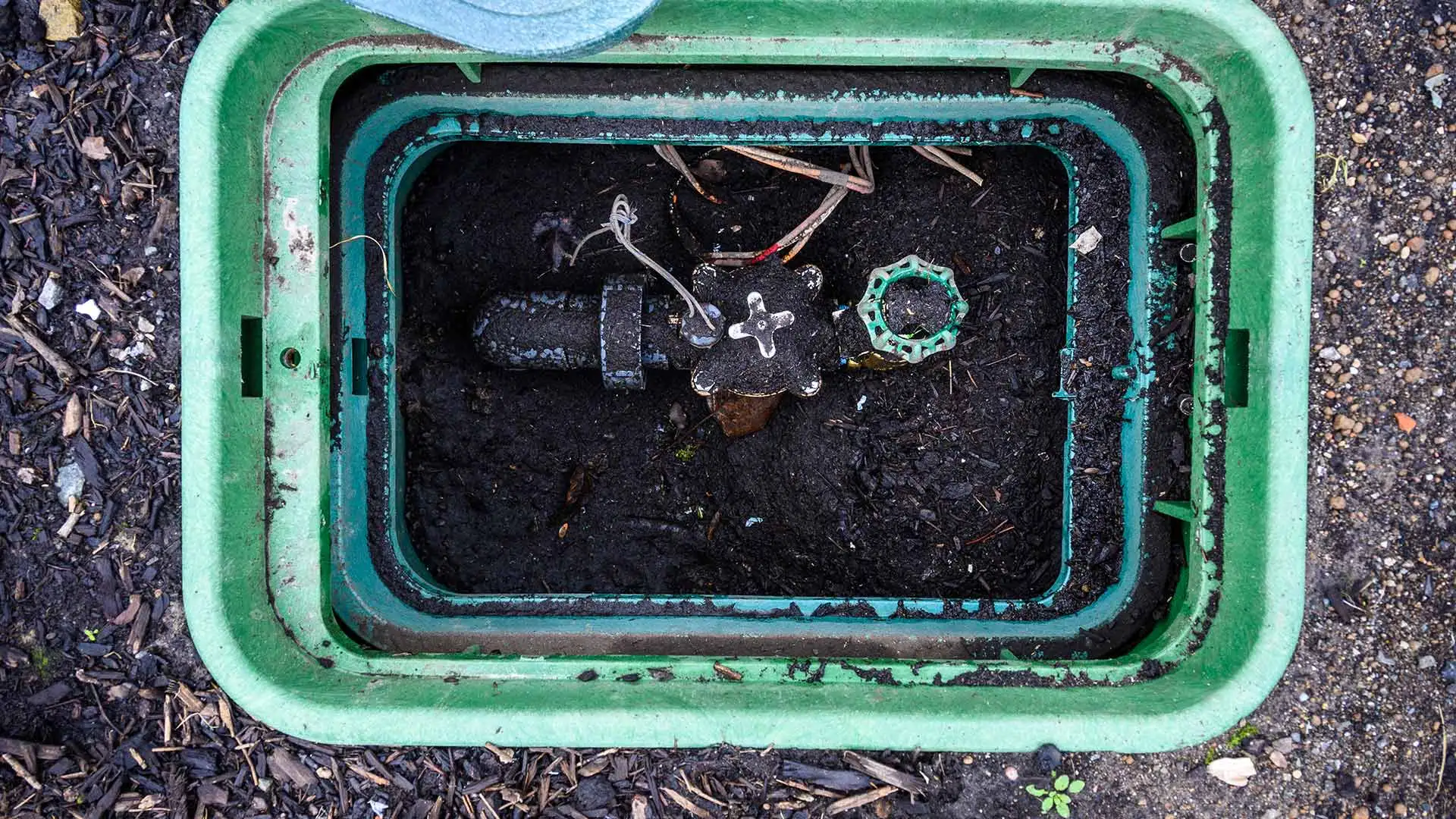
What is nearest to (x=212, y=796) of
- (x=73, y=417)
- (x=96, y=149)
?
(x=73, y=417)

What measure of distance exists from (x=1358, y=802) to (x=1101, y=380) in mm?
876

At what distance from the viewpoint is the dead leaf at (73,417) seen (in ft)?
5.09

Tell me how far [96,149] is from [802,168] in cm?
136

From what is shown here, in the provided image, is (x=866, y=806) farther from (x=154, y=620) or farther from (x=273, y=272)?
(x=273, y=272)

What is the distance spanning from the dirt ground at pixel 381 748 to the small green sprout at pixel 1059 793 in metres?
0.02

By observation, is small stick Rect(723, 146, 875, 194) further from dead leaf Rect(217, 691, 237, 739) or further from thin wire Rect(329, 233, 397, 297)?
dead leaf Rect(217, 691, 237, 739)

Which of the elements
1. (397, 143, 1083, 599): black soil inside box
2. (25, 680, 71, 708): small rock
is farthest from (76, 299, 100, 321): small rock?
(25, 680, 71, 708): small rock

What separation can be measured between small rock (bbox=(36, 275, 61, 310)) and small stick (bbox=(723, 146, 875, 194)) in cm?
131

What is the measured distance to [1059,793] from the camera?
1.54 metres

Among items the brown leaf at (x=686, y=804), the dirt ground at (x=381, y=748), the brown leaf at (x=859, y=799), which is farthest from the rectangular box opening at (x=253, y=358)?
the brown leaf at (x=859, y=799)

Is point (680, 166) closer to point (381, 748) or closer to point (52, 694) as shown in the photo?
point (381, 748)

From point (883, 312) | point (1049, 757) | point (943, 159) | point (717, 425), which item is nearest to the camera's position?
point (1049, 757)

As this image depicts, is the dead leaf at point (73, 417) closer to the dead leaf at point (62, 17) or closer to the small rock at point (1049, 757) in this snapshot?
the dead leaf at point (62, 17)

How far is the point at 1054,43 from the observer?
157 cm
